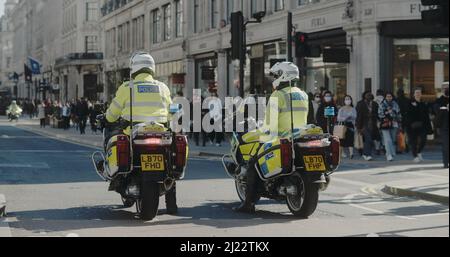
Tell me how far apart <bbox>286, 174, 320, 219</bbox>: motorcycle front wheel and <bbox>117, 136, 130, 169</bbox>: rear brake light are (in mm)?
2079

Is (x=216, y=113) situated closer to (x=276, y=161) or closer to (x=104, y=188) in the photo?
(x=104, y=188)

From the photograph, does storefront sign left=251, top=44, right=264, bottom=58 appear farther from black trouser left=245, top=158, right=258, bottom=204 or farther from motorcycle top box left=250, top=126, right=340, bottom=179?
motorcycle top box left=250, top=126, right=340, bottom=179

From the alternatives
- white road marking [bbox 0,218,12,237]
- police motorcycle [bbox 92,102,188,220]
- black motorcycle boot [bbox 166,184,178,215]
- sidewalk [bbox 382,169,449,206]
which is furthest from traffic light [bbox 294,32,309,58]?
white road marking [bbox 0,218,12,237]

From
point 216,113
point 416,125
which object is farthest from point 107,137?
point 216,113

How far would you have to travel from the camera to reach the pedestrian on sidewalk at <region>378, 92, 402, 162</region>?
19375 mm

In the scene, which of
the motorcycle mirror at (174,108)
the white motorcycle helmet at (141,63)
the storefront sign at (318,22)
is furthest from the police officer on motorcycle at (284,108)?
the storefront sign at (318,22)

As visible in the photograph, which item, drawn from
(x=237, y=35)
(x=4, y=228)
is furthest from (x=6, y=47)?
(x=4, y=228)

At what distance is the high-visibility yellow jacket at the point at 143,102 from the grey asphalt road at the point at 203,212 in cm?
124

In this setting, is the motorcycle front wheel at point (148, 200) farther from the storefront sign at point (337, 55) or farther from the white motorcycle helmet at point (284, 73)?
the storefront sign at point (337, 55)

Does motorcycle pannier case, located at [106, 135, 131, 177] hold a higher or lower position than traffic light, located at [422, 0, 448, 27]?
lower

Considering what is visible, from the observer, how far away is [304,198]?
9430 mm

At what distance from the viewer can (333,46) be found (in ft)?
80.9

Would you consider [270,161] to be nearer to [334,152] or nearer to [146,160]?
[334,152]

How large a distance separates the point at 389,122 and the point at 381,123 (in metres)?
0.21
